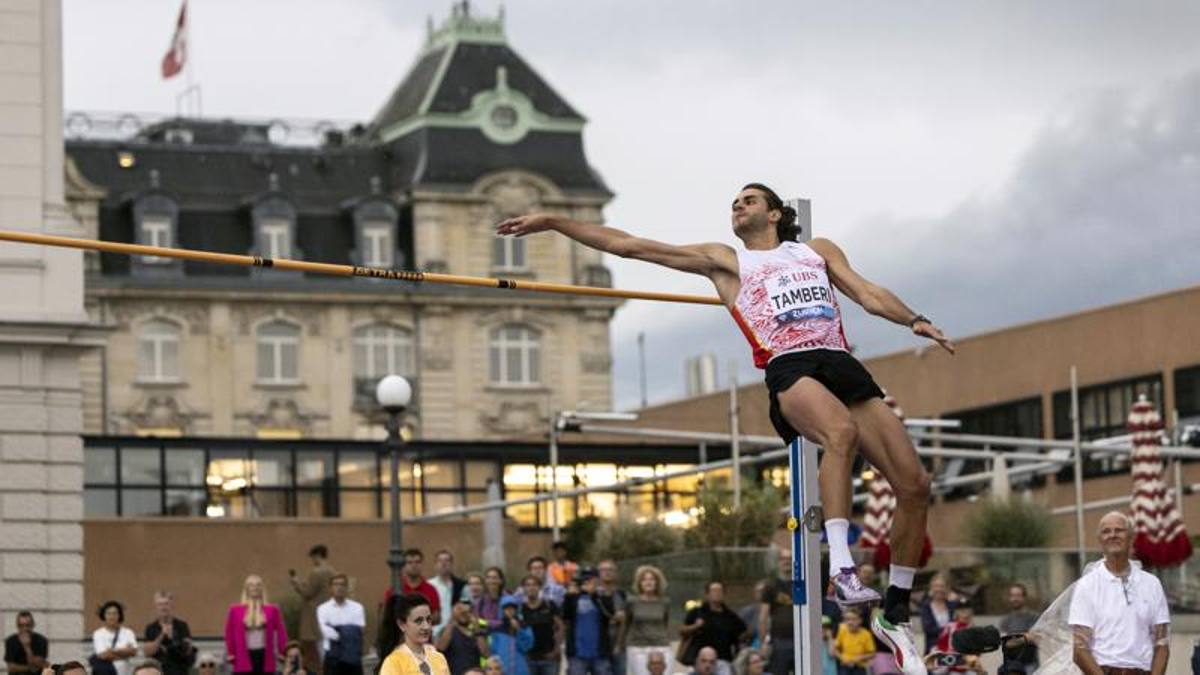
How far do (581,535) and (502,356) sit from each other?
44.4 meters

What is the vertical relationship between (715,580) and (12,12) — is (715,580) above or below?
below

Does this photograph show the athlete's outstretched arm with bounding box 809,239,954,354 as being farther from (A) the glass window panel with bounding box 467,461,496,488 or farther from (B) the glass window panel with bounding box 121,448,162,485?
(A) the glass window panel with bounding box 467,461,496,488

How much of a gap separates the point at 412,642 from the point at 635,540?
1006 inches

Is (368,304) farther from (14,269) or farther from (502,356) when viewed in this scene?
(14,269)

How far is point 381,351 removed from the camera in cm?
9194

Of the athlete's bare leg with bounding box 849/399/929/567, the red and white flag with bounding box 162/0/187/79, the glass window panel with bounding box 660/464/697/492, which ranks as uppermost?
the red and white flag with bounding box 162/0/187/79

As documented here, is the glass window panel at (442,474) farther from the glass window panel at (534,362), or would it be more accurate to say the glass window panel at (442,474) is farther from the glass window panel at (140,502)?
the glass window panel at (534,362)

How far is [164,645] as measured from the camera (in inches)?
1020

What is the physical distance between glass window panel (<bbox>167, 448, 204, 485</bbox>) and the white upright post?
133 ft

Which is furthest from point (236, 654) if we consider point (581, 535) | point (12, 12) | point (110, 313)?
point (110, 313)

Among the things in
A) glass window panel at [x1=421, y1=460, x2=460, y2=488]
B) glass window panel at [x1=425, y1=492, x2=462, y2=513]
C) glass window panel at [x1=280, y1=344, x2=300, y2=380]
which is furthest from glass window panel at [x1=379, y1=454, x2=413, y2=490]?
glass window panel at [x1=280, y1=344, x2=300, y2=380]

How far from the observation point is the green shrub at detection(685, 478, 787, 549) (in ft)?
131

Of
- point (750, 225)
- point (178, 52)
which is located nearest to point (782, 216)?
point (750, 225)

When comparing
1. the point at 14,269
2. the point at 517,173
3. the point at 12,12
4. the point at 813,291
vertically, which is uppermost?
the point at 517,173
